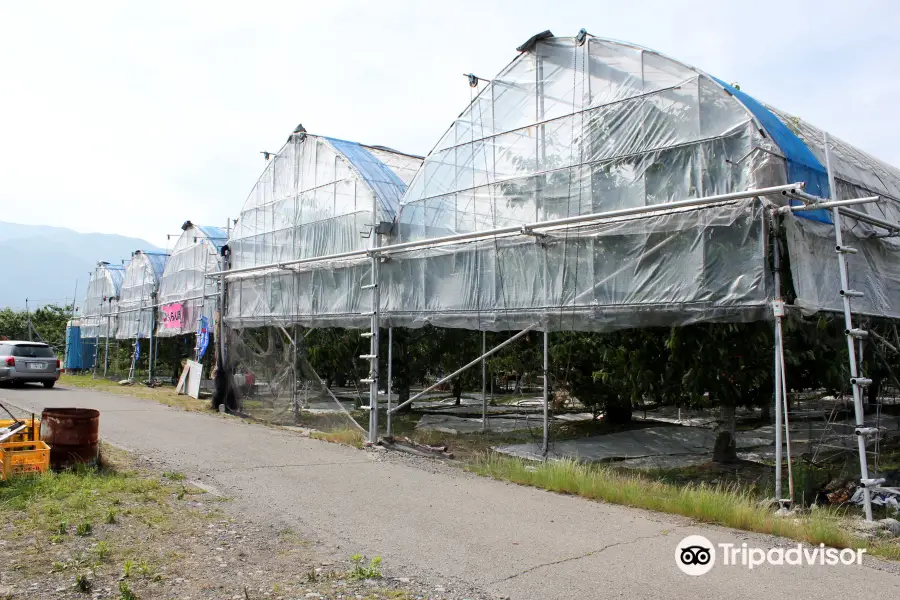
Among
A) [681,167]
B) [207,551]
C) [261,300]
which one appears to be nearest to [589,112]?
[681,167]

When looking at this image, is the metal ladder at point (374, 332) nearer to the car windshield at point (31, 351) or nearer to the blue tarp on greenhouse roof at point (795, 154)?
the blue tarp on greenhouse roof at point (795, 154)

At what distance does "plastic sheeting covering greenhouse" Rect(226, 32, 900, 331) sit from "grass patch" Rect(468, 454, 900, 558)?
1.90 meters

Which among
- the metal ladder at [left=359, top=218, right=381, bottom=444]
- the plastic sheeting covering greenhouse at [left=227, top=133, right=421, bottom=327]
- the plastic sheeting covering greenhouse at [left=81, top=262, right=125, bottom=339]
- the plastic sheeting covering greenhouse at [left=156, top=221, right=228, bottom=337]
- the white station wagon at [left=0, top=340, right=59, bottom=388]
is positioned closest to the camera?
the metal ladder at [left=359, top=218, right=381, bottom=444]

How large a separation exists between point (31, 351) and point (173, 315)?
438 cm

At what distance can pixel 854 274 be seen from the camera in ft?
28.0

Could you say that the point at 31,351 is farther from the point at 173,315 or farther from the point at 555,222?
the point at 555,222

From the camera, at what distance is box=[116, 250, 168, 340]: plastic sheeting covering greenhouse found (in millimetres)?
26281

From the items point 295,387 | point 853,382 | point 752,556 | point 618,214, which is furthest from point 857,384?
point 295,387

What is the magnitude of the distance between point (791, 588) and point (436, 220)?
7.83 meters

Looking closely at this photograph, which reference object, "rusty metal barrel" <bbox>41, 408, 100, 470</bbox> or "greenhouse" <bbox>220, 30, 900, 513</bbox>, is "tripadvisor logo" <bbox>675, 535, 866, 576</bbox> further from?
"rusty metal barrel" <bbox>41, 408, 100, 470</bbox>

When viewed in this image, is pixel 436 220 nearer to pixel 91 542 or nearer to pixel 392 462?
pixel 392 462

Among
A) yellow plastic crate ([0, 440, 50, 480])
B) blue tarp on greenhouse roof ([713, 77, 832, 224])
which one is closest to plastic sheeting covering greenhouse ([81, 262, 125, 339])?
yellow plastic crate ([0, 440, 50, 480])

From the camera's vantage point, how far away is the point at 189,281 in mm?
23297

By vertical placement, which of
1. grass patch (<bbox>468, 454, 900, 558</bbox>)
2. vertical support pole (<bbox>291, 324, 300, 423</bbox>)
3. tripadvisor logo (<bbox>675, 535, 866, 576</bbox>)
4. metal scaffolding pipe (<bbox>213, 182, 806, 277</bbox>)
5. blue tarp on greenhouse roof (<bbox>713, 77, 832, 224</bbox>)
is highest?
blue tarp on greenhouse roof (<bbox>713, 77, 832, 224</bbox>)
